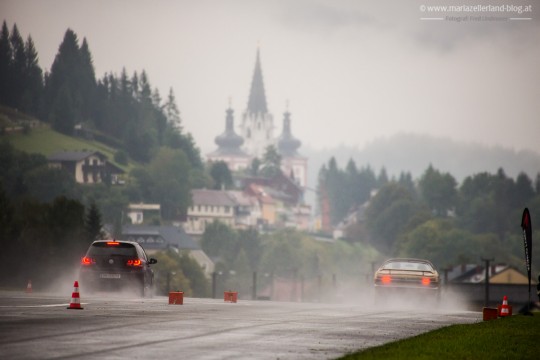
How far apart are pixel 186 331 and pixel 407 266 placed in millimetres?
20472

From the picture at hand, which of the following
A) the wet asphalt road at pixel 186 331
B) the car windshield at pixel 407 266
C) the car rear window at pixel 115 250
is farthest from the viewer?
the car windshield at pixel 407 266

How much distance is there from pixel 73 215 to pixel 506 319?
9705 cm

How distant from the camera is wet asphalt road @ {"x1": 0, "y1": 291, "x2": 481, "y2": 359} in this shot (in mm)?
17594

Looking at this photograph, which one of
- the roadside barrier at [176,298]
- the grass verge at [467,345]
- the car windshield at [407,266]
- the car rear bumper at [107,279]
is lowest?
the grass verge at [467,345]

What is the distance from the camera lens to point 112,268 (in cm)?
3734

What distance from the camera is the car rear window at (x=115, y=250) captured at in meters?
37.5

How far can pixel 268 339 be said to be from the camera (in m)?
20.3

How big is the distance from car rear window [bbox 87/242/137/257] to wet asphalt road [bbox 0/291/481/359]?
6564 mm

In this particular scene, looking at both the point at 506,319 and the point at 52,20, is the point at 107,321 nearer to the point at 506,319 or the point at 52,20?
the point at 506,319

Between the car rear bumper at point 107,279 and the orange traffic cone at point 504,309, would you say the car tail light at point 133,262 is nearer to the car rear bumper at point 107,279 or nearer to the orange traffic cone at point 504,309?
the car rear bumper at point 107,279

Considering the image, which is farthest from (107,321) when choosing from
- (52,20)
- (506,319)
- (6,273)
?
(52,20)

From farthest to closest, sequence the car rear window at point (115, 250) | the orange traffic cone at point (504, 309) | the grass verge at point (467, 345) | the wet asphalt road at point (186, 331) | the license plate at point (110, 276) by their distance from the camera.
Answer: the car rear window at point (115, 250) < the license plate at point (110, 276) < the orange traffic cone at point (504, 309) < the grass verge at point (467, 345) < the wet asphalt road at point (186, 331)

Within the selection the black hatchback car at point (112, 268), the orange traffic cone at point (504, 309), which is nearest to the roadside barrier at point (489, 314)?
the orange traffic cone at point (504, 309)

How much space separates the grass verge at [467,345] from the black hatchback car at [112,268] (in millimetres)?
13875
